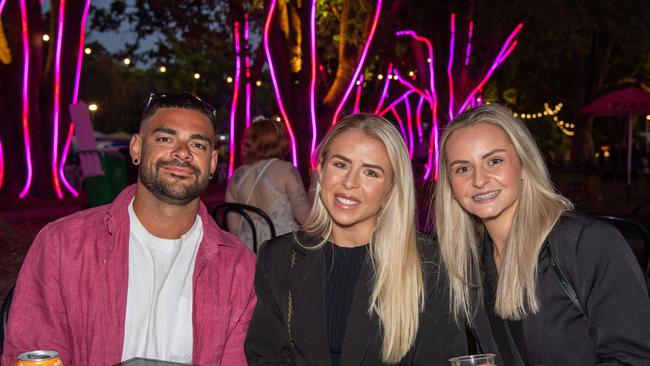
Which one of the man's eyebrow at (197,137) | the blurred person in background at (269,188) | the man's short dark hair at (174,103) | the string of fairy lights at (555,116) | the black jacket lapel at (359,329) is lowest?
the black jacket lapel at (359,329)

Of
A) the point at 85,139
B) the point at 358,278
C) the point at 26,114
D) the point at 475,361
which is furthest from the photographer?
the point at 26,114

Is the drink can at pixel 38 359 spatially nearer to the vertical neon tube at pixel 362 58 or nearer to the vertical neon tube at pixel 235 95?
the vertical neon tube at pixel 235 95

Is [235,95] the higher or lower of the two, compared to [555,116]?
lower

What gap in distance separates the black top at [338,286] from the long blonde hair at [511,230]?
1.26ft

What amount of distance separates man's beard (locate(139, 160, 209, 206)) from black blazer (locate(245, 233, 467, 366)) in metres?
0.43

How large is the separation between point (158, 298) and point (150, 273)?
102 mm

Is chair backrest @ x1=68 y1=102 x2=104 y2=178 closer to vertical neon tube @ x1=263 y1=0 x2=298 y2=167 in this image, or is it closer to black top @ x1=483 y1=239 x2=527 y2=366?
vertical neon tube @ x1=263 y1=0 x2=298 y2=167

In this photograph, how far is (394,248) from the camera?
3.17 m

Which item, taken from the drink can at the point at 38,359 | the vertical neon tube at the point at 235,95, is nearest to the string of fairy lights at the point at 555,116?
the vertical neon tube at the point at 235,95

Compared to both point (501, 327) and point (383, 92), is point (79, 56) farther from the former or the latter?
point (501, 327)

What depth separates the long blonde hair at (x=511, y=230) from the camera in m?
2.93

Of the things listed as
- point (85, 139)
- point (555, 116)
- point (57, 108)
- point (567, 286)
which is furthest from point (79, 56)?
point (555, 116)

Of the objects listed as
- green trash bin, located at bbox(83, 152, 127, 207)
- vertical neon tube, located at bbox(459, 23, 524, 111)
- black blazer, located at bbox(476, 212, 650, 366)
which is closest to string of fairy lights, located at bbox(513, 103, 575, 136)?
vertical neon tube, located at bbox(459, 23, 524, 111)

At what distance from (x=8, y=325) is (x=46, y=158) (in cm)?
1126
